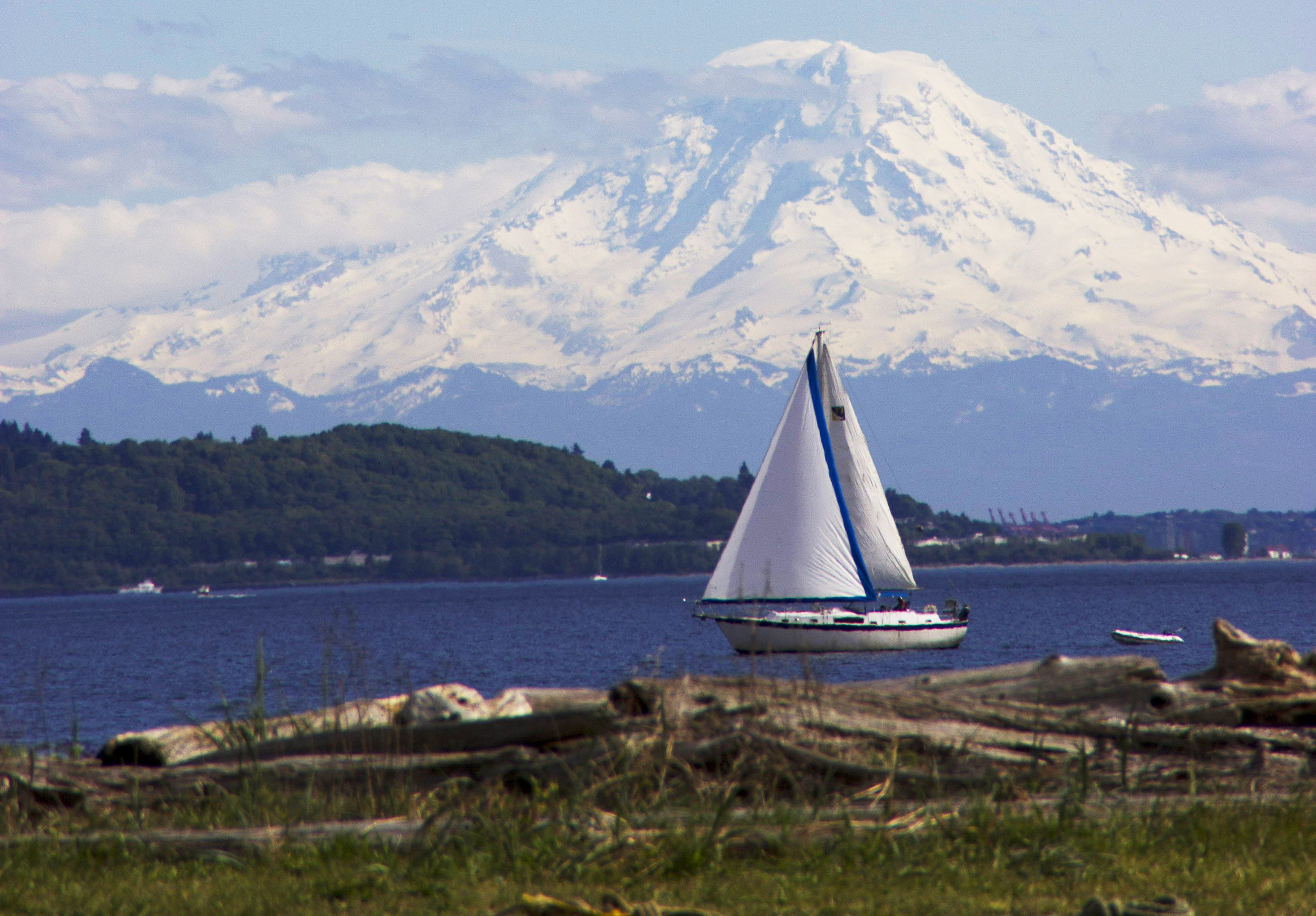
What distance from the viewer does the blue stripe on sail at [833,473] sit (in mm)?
59250

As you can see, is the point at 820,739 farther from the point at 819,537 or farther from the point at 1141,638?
the point at 1141,638

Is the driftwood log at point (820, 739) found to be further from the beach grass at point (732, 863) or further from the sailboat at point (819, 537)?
the sailboat at point (819, 537)

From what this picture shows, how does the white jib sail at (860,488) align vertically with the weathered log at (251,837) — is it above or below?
above

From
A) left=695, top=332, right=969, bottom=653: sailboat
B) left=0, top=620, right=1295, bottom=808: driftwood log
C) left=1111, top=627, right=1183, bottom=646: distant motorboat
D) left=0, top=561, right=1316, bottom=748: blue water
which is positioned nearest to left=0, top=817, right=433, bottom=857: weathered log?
left=0, top=620, right=1295, bottom=808: driftwood log

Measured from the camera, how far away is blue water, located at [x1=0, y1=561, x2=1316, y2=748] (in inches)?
1227

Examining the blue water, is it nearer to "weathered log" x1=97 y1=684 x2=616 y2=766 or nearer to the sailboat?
"weathered log" x1=97 y1=684 x2=616 y2=766

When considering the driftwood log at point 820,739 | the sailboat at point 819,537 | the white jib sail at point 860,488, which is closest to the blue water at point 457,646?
the driftwood log at point 820,739

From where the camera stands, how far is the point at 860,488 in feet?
200

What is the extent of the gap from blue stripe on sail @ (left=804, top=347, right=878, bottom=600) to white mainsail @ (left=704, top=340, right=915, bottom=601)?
3cm

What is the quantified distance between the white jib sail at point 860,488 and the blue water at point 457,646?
12.7 ft

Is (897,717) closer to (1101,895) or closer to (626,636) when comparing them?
(1101,895)

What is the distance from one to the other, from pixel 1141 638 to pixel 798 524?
22.8m

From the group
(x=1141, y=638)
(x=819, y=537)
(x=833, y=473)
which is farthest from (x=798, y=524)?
(x=1141, y=638)

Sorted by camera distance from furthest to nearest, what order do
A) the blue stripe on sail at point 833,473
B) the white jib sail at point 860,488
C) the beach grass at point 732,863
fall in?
the white jib sail at point 860,488, the blue stripe on sail at point 833,473, the beach grass at point 732,863
